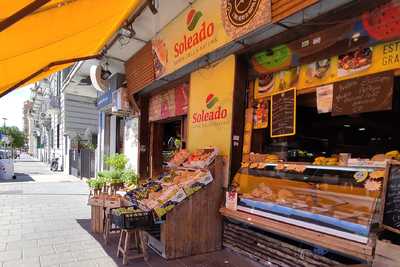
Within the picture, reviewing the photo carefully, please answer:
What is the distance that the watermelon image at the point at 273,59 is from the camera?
14.5ft

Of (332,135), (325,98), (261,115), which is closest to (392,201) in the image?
(325,98)

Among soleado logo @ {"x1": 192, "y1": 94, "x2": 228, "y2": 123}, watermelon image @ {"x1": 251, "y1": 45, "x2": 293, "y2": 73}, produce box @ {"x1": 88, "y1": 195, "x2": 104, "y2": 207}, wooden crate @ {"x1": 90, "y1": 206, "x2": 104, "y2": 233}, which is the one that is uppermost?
watermelon image @ {"x1": 251, "y1": 45, "x2": 293, "y2": 73}

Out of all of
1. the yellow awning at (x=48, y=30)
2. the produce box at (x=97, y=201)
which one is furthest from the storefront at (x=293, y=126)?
the yellow awning at (x=48, y=30)

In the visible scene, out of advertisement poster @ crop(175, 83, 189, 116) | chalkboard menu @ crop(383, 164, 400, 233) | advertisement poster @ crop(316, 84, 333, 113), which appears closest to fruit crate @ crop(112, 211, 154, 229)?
advertisement poster @ crop(316, 84, 333, 113)

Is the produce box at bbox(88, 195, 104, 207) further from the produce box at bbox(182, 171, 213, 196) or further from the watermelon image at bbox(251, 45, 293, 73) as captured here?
the watermelon image at bbox(251, 45, 293, 73)

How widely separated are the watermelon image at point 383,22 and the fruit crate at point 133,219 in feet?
12.1

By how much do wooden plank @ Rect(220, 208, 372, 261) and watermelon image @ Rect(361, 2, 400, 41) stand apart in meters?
2.16

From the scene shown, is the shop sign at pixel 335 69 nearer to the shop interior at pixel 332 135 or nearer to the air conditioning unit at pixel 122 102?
the shop interior at pixel 332 135

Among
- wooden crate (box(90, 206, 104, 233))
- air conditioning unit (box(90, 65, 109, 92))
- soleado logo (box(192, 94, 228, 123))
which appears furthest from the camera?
air conditioning unit (box(90, 65, 109, 92))

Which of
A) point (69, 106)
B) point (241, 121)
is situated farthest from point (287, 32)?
point (69, 106)

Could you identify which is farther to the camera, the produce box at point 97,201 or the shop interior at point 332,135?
the produce box at point 97,201

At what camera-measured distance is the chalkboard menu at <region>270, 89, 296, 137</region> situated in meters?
4.30

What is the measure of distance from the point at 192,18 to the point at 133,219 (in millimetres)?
3890

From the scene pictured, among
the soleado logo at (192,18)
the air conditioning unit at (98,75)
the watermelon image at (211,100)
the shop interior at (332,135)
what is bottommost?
the shop interior at (332,135)
